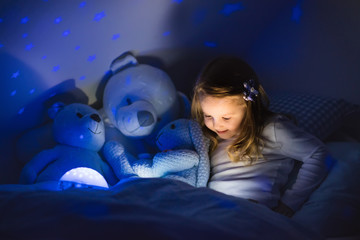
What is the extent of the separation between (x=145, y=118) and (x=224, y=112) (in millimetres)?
333

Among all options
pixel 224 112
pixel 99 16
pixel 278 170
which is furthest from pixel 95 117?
pixel 278 170

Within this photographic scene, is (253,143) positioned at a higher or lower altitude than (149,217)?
lower

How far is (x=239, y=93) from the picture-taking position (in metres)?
1.12

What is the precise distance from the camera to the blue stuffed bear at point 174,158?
1191mm

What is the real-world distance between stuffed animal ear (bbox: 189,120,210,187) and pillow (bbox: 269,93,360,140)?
37 cm

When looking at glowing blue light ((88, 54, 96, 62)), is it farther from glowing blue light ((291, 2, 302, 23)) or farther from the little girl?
glowing blue light ((291, 2, 302, 23))

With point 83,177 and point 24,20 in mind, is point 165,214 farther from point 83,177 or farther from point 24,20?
point 24,20

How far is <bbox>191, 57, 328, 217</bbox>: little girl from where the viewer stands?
1.13 meters

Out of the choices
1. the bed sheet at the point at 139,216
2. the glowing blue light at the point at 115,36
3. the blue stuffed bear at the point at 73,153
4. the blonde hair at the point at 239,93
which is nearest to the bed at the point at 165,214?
the bed sheet at the point at 139,216

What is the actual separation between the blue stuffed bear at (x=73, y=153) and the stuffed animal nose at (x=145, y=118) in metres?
0.16

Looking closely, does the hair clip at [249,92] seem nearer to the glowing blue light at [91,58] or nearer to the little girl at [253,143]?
the little girl at [253,143]

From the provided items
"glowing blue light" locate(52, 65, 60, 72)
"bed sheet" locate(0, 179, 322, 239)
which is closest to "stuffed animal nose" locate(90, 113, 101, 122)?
"glowing blue light" locate(52, 65, 60, 72)

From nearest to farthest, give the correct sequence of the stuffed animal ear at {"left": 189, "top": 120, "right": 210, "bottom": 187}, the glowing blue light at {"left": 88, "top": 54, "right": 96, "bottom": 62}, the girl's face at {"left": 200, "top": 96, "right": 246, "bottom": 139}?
the girl's face at {"left": 200, "top": 96, "right": 246, "bottom": 139} → the stuffed animal ear at {"left": 189, "top": 120, "right": 210, "bottom": 187} → the glowing blue light at {"left": 88, "top": 54, "right": 96, "bottom": 62}

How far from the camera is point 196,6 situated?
1.41 m
